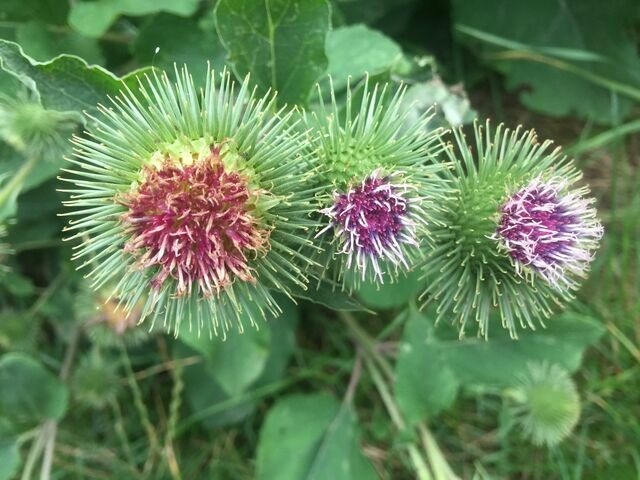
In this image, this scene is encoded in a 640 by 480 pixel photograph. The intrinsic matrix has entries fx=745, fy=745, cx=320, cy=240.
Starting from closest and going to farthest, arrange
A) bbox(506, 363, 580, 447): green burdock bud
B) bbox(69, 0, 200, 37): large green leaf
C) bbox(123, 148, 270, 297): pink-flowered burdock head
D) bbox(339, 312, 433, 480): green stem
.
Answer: bbox(123, 148, 270, 297): pink-flowered burdock head → bbox(69, 0, 200, 37): large green leaf → bbox(506, 363, 580, 447): green burdock bud → bbox(339, 312, 433, 480): green stem

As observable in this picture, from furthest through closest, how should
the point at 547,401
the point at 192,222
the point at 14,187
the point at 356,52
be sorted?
the point at 547,401
the point at 356,52
the point at 14,187
the point at 192,222

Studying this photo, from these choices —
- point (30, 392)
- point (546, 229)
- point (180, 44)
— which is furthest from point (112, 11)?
point (546, 229)

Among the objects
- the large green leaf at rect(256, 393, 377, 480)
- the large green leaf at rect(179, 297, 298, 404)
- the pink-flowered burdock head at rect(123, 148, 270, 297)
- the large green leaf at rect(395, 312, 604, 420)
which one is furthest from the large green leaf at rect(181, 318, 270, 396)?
the pink-flowered burdock head at rect(123, 148, 270, 297)

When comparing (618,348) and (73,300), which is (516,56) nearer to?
(618,348)

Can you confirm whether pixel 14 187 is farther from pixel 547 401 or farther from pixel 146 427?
pixel 547 401

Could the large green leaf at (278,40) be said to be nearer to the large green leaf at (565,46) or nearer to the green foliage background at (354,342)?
the green foliage background at (354,342)

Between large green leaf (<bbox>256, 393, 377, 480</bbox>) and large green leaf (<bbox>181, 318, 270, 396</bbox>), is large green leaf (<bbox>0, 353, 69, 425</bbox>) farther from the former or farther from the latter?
large green leaf (<bbox>256, 393, 377, 480</bbox>)
